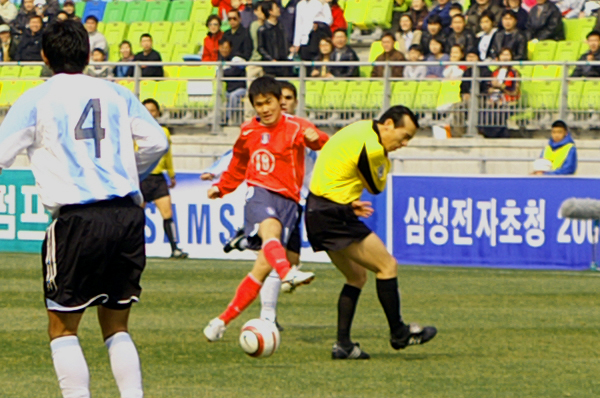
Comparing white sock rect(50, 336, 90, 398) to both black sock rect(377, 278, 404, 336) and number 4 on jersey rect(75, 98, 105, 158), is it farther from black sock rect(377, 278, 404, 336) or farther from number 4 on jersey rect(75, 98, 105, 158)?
black sock rect(377, 278, 404, 336)

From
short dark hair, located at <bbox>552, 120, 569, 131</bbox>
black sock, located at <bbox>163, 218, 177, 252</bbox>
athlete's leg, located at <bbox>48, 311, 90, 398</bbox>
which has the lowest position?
black sock, located at <bbox>163, 218, 177, 252</bbox>

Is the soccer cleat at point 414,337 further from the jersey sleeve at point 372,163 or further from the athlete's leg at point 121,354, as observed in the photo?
the athlete's leg at point 121,354

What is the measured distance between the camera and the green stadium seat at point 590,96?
59.4 feet

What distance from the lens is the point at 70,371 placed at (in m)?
5.42

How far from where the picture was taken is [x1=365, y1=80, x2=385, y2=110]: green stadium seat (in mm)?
19828

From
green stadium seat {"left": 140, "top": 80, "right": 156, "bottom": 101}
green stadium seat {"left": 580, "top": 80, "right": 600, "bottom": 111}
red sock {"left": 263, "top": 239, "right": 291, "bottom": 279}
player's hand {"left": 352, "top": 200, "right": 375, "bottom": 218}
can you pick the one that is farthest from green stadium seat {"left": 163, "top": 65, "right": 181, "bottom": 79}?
player's hand {"left": 352, "top": 200, "right": 375, "bottom": 218}

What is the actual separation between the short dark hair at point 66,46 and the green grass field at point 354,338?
7.57 feet

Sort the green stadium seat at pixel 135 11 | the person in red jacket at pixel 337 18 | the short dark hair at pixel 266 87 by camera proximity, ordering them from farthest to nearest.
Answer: the green stadium seat at pixel 135 11, the person in red jacket at pixel 337 18, the short dark hair at pixel 266 87

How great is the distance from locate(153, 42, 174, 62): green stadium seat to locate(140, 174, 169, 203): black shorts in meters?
7.21

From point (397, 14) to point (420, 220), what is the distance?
6477mm

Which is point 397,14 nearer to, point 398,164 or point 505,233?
point 398,164

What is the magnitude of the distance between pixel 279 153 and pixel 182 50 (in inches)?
591

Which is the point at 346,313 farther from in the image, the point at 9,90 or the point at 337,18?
the point at 9,90

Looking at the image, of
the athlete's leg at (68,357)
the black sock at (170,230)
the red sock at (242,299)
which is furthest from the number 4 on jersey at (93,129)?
the black sock at (170,230)
